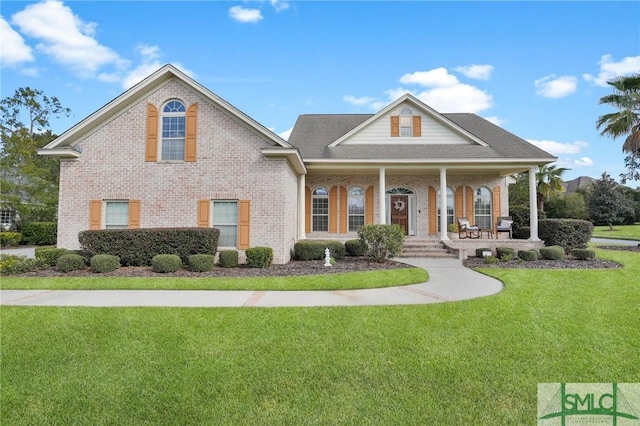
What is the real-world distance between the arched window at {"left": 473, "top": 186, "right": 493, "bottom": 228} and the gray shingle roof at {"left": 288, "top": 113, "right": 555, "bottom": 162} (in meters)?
2.41

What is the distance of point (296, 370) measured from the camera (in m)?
4.04

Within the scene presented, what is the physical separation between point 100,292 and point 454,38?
484 inches

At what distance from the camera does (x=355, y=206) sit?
17.1 meters

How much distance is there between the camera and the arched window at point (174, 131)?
1277 centimetres

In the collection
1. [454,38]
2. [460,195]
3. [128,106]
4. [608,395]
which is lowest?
[608,395]

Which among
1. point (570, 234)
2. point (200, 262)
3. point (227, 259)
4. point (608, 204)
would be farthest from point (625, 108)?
point (608, 204)

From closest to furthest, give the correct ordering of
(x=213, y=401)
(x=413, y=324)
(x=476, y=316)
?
(x=213, y=401)
(x=413, y=324)
(x=476, y=316)

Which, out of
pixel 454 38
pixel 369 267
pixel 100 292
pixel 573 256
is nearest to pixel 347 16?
pixel 454 38

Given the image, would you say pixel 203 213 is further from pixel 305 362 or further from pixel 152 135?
pixel 305 362

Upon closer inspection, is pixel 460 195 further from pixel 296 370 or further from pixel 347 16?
pixel 296 370

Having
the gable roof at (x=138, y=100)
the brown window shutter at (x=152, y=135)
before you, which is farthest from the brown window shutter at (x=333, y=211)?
the brown window shutter at (x=152, y=135)

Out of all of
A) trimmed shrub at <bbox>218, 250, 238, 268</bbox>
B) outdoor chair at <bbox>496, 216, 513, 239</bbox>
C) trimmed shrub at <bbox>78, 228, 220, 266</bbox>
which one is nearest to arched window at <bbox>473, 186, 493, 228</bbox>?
outdoor chair at <bbox>496, 216, 513, 239</bbox>

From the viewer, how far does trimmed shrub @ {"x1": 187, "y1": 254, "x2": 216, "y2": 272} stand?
34.1 ft

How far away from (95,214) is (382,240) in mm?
10266
